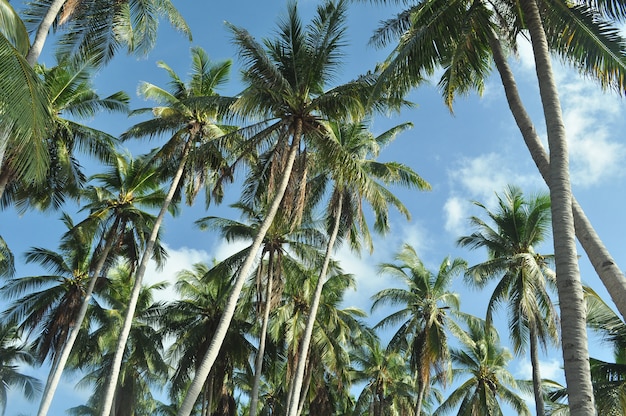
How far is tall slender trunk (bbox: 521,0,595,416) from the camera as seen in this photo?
259 inches

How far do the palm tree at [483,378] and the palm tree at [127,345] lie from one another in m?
14.0

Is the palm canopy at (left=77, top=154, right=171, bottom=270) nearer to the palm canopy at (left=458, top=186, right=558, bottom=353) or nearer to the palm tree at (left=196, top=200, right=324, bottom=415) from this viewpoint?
the palm tree at (left=196, top=200, right=324, bottom=415)

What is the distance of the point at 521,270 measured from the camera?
22359mm

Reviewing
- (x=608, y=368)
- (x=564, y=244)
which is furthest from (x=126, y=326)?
(x=608, y=368)

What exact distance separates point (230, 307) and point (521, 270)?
12976 millimetres

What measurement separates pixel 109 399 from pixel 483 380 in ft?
60.1

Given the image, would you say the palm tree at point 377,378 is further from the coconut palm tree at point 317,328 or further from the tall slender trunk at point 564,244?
the tall slender trunk at point 564,244

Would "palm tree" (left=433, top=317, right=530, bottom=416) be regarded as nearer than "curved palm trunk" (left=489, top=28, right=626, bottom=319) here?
No

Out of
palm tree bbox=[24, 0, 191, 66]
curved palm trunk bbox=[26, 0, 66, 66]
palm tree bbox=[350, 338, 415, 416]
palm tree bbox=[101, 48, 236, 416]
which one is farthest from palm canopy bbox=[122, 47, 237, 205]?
palm tree bbox=[350, 338, 415, 416]

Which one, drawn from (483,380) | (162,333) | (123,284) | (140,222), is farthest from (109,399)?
(483,380)

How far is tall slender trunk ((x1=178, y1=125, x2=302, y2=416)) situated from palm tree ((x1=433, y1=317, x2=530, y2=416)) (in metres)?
15.6

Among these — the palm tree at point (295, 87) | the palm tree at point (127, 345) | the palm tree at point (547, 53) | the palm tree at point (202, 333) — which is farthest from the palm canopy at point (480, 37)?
the palm tree at point (127, 345)

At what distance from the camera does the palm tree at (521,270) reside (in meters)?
21.9

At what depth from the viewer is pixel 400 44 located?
39.7ft
